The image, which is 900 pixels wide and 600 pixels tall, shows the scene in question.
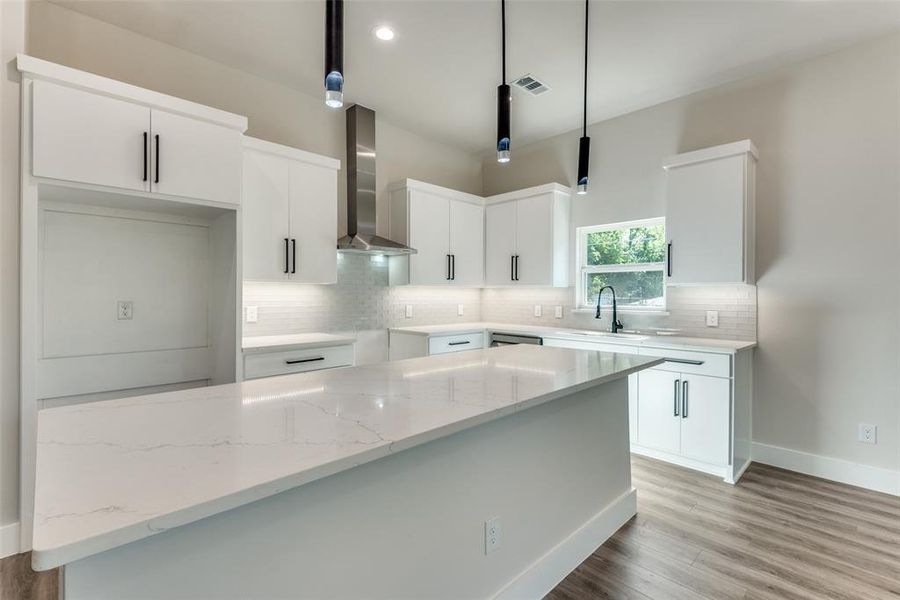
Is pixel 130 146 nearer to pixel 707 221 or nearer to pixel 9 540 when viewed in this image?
pixel 9 540

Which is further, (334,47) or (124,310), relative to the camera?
(124,310)

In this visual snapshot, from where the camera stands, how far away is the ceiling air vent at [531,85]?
11.2 ft

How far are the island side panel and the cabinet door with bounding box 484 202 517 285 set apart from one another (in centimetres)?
247

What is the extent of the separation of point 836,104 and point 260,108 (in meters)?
4.17

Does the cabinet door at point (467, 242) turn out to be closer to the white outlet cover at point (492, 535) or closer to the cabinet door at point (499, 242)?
the cabinet door at point (499, 242)

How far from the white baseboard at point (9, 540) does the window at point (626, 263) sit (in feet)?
13.9

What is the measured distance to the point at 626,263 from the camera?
4.12m

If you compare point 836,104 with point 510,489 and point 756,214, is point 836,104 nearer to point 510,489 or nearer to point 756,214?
point 756,214

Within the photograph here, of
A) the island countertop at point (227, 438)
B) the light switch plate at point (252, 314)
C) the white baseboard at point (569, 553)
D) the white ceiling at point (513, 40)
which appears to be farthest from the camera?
the light switch plate at point (252, 314)

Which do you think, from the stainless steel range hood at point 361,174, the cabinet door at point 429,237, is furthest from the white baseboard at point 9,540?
the cabinet door at point 429,237

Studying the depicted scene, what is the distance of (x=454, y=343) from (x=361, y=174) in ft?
5.81

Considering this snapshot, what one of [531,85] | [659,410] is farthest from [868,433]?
[531,85]

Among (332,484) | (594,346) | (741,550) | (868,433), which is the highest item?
(594,346)

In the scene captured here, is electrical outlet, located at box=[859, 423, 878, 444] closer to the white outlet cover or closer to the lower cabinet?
the lower cabinet
